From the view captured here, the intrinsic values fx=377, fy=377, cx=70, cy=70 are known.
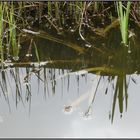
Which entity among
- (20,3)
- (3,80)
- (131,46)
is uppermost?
(20,3)

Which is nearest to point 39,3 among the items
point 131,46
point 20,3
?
point 20,3

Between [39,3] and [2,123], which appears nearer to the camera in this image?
[2,123]

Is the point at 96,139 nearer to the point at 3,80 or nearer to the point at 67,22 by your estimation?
the point at 3,80

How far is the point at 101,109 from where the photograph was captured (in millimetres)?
1485

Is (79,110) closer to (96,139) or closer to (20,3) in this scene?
(96,139)

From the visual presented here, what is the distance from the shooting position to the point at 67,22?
86.0 inches

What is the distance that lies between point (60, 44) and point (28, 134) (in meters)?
0.72

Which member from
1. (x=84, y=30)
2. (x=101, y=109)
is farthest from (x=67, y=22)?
(x=101, y=109)

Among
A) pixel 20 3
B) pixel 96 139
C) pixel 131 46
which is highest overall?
pixel 20 3

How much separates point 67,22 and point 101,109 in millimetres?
832

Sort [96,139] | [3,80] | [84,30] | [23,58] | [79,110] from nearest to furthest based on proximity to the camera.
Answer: [96,139] < [79,110] < [3,80] < [23,58] < [84,30]

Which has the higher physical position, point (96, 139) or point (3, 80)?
point (3, 80)

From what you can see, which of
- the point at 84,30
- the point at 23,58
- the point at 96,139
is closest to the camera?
the point at 96,139

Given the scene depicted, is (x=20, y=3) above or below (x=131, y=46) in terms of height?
above
